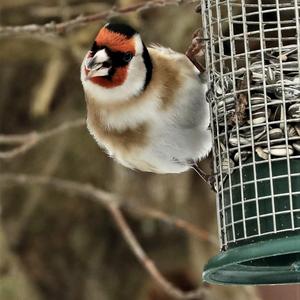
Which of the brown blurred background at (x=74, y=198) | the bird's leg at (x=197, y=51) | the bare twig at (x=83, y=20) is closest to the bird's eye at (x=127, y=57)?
the bare twig at (x=83, y=20)

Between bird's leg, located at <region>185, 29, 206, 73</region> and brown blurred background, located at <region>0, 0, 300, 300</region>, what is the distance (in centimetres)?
128

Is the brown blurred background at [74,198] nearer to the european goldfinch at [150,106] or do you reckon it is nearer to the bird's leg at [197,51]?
the bird's leg at [197,51]

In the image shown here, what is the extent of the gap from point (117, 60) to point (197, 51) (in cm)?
54

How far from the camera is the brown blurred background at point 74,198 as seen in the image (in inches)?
231

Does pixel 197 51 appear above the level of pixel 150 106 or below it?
above

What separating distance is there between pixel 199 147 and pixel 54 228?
2743 mm

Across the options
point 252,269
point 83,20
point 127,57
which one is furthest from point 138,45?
point 252,269

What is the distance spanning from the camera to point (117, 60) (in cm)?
387

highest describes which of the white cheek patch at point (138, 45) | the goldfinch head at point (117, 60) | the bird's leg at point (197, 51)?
the bird's leg at point (197, 51)

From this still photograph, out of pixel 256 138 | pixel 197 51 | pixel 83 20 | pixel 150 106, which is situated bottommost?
pixel 256 138

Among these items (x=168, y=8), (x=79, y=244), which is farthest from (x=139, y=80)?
(x=79, y=244)

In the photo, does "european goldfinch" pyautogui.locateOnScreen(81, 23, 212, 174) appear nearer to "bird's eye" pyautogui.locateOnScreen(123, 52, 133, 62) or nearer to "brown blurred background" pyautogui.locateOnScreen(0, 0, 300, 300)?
"bird's eye" pyautogui.locateOnScreen(123, 52, 133, 62)

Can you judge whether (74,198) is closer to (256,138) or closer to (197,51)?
(197,51)

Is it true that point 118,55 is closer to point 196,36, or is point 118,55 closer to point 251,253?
point 196,36
